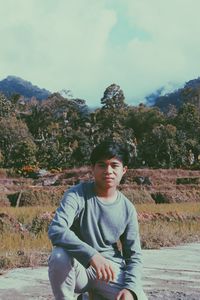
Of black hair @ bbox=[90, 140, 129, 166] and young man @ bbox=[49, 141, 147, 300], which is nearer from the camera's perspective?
young man @ bbox=[49, 141, 147, 300]

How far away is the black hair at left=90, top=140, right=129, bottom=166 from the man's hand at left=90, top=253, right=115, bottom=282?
564mm

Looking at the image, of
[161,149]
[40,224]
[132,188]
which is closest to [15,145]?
[161,149]

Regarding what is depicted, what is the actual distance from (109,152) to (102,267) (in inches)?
24.8

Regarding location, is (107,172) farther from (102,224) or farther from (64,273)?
(64,273)

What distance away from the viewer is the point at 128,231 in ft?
9.80

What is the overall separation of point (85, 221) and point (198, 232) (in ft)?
24.0

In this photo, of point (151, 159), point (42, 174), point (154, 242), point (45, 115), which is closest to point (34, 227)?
point (154, 242)

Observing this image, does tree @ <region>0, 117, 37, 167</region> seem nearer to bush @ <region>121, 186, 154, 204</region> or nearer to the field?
the field

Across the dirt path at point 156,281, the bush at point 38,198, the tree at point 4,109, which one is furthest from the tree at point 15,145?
the dirt path at point 156,281

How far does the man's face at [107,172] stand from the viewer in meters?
2.97

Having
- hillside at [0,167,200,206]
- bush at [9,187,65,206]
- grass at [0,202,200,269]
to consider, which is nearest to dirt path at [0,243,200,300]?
grass at [0,202,200,269]

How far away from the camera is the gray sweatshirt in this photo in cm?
282

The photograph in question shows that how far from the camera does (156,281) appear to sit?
4914 millimetres

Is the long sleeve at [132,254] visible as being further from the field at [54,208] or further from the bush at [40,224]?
the bush at [40,224]
